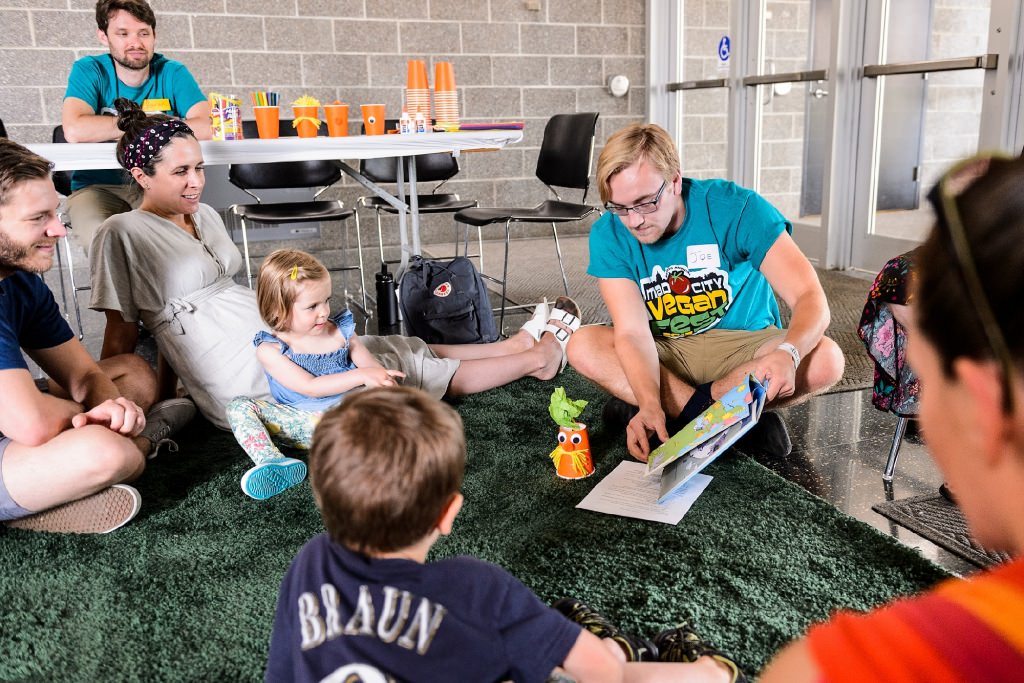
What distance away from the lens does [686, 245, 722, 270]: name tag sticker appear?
206cm

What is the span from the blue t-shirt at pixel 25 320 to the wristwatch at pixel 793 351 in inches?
65.7

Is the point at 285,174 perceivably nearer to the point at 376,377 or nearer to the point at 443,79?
the point at 443,79

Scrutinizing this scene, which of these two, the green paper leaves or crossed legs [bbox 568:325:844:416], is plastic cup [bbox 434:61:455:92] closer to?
crossed legs [bbox 568:325:844:416]

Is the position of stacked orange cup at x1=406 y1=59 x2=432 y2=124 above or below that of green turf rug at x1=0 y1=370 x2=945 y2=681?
above

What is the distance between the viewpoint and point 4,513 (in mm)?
1780

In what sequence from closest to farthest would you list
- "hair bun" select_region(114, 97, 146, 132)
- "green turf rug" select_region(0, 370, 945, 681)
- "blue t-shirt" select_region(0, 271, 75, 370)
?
"green turf rug" select_region(0, 370, 945, 681) → "blue t-shirt" select_region(0, 271, 75, 370) → "hair bun" select_region(114, 97, 146, 132)

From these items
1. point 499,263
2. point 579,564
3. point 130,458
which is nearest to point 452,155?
point 499,263

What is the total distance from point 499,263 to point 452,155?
814mm

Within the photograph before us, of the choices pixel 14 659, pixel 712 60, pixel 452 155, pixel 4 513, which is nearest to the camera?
pixel 14 659

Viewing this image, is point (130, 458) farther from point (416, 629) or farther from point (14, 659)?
point (416, 629)

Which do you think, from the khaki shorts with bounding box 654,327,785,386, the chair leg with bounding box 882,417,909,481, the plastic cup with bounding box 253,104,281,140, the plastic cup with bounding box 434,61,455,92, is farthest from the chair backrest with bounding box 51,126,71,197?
the chair leg with bounding box 882,417,909,481

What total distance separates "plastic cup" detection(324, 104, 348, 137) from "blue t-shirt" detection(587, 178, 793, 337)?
1.42 meters

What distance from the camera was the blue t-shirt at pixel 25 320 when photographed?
5.58 feet

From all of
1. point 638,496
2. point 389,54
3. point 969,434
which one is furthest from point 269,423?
point 389,54
